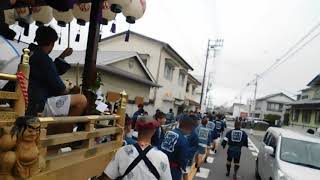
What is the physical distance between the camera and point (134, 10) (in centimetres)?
635

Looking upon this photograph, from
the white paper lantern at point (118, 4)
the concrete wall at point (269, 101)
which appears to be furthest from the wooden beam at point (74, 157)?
the concrete wall at point (269, 101)

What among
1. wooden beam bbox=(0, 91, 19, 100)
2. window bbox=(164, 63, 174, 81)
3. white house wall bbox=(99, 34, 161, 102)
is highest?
white house wall bbox=(99, 34, 161, 102)

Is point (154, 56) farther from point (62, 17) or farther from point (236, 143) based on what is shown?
point (62, 17)

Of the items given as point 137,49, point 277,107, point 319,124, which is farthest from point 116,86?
point 277,107

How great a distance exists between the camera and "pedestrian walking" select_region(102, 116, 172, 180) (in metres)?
3.37

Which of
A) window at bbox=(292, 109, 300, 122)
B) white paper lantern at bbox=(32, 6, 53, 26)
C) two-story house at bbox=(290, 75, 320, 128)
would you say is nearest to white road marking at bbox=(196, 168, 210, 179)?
white paper lantern at bbox=(32, 6, 53, 26)

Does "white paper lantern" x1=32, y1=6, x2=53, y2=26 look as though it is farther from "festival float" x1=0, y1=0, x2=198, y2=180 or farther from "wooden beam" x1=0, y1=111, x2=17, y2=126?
"wooden beam" x1=0, y1=111, x2=17, y2=126

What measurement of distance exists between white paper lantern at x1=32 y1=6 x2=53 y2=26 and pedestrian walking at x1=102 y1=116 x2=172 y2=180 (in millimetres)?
4244

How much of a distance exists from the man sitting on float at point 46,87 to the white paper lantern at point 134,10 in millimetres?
2400

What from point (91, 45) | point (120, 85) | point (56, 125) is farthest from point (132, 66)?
point (56, 125)

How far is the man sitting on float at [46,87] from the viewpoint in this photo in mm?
3750

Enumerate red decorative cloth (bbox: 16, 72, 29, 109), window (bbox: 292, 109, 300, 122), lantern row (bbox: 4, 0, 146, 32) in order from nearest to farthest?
red decorative cloth (bbox: 16, 72, 29, 109) < lantern row (bbox: 4, 0, 146, 32) < window (bbox: 292, 109, 300, 122)

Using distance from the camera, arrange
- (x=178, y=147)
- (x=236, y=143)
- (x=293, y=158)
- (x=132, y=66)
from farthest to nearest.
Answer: (x=132, y=66), (x=236, y=143), (x=293, y=158), (x=178, y=147)

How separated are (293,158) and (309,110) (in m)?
35.7
